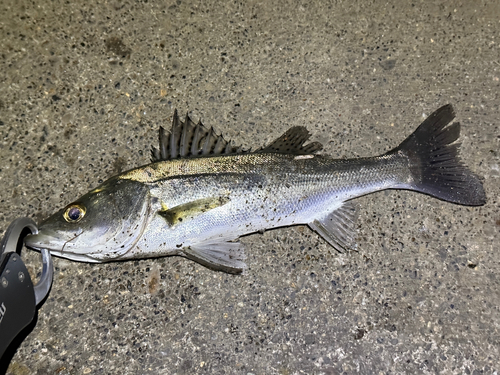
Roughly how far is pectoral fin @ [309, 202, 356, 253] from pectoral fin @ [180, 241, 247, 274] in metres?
0.59

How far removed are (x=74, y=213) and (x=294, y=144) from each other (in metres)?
1.58

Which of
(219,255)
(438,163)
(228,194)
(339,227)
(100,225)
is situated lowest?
(219,255)

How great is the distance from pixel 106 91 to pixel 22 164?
2.83 ft

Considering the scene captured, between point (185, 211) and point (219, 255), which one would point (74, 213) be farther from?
point (219, 255)

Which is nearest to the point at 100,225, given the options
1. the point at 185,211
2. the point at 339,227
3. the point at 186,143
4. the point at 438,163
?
the point at 185,211

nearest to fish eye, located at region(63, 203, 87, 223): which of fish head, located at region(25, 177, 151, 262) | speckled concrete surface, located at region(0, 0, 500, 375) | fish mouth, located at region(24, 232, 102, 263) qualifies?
fish head, located at region(25, 177, 151, 262)

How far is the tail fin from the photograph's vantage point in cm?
261

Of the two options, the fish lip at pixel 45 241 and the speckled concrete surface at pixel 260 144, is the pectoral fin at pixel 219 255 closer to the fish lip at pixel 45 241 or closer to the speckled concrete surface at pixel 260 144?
the speckled concrete surface at pixel 260 144

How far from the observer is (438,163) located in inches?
103

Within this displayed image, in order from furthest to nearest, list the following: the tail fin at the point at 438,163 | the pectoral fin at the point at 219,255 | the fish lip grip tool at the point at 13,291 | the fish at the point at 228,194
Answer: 1. the tail fin at the point at 438,163
2. the pectoral fin at the point at 219,255
3. the fish at the point at 228,194
4. the fish lip grip tool at the point at 13,291

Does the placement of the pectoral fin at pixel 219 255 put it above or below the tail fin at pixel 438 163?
below

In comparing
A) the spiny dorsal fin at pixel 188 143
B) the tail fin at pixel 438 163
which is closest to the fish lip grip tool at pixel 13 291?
the spiny dorsal fin at pixel 188 143

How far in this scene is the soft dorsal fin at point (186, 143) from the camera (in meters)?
2.50

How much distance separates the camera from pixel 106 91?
2.88 meters
